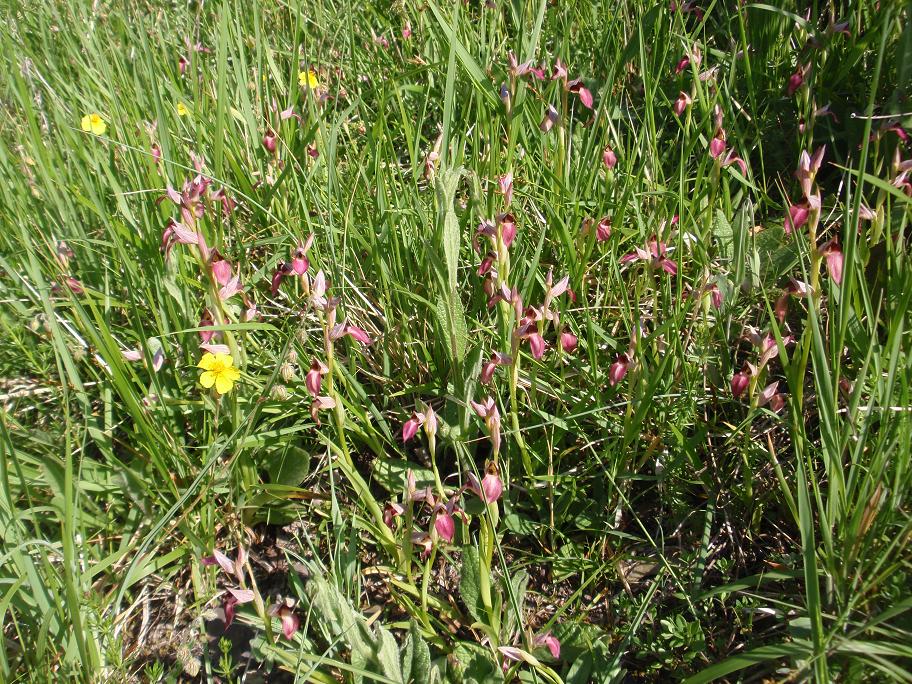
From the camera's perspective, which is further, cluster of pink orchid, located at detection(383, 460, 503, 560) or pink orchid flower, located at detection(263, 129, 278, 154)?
pink orchid flower, located at detection(263, 129, 278, 154)

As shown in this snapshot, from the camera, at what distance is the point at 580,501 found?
168 centimetres

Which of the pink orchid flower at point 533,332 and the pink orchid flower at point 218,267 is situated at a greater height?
the pink orchid flower at point 218,267

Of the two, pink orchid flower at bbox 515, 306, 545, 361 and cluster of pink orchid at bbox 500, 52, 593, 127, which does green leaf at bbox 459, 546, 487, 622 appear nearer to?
pink orchid flower at bbox 515, 306, 545, 361

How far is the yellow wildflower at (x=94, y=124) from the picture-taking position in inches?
102

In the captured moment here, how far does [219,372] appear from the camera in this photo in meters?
1.58

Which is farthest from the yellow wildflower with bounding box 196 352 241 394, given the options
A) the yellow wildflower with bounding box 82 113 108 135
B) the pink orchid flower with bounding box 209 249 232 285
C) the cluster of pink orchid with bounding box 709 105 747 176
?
the yellow wildflower with bounding box 82 113 108 135

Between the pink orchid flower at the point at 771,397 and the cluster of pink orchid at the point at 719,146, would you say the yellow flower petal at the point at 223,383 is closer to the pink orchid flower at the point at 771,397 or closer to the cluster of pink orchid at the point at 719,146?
the pink orchid flower at the point at 771,397

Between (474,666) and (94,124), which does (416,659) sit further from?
(94,124)

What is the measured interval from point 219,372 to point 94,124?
5.15ft

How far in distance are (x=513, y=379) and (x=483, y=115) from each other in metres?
1.00

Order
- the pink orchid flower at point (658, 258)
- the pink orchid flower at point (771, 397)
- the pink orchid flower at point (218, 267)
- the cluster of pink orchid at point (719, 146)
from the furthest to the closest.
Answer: the cluster of pink orchid at point (719, 146), the pink orchid flower at point (658, 258), the pink orchid flower at point (218, 267), the pink orchid flower at point (771, 397)

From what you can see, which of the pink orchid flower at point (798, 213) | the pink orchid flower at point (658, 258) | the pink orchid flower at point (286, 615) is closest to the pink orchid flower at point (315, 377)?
the pink orchid flower at point (286, 615)

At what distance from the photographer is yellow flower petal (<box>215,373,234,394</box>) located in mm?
1562

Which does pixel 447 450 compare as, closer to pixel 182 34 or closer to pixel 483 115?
pixel 483 115
